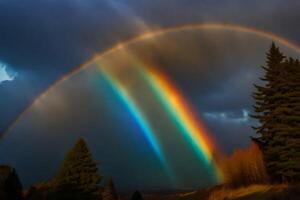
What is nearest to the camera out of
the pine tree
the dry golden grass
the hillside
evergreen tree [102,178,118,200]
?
the hillside

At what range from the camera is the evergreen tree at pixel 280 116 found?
43.8 meters

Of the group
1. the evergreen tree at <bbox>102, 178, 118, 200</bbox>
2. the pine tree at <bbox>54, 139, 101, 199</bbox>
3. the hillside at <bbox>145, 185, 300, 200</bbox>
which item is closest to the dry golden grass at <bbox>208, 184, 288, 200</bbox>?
the hillside at <bbox>145, 185, 300, 200</bbox>

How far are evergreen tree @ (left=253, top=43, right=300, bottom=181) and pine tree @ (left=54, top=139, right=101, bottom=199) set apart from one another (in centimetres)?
2201

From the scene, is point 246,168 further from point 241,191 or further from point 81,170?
point 81,170

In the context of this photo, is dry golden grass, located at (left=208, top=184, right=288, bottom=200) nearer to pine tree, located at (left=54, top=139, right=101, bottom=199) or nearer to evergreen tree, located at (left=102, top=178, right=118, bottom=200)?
pine tree, located at (left=54, top=139, right=101, bottom=199)

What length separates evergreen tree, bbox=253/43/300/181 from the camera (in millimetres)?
43750

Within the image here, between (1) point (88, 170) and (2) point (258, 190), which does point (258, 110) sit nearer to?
(2) point (258, 190)

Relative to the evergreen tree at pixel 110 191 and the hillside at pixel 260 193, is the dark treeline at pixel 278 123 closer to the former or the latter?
the hillside at pixel 260 193

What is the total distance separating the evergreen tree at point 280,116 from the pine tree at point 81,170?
2201cm

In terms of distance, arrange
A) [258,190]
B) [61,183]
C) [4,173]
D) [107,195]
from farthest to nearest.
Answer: [107,195] → [61,183] → [258,190] → [4,173]

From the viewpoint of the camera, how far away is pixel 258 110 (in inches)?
1921

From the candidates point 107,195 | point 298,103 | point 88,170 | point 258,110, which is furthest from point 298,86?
point 107,195

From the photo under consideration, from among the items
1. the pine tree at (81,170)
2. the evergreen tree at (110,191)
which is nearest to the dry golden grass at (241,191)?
the pine tree at (81,170)

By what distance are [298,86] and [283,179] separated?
10.6 m
